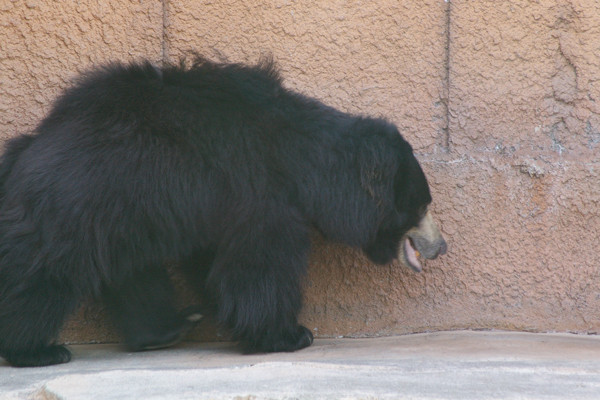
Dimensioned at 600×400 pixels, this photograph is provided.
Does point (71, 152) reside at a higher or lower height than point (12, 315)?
higher

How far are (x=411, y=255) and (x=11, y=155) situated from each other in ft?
6.85

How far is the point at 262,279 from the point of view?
12.4ft

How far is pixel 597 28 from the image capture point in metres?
4.34

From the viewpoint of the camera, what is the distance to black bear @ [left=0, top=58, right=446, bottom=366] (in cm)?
359

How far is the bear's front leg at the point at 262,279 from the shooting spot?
12.3ft

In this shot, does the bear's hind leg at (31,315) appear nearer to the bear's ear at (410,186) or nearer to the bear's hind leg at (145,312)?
the bear's hind leg at (145,312)

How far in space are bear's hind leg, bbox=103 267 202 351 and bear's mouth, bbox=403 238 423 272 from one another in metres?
1.19

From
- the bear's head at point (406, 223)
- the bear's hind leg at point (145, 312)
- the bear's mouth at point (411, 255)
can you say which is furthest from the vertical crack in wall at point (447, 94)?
the bear's hind leg at point (145, 312)

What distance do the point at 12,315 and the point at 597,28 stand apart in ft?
10.9

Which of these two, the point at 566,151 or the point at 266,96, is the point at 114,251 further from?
the point at 566,151

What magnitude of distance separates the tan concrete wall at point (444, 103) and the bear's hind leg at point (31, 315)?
72 centimetres

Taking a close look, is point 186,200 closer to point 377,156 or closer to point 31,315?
point 31,315

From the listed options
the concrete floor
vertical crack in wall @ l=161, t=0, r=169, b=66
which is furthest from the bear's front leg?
vertical crack in wall @ l=161, t=0, r=169, b=66

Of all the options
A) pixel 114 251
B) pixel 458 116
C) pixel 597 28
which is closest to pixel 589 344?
pixel 458 116
